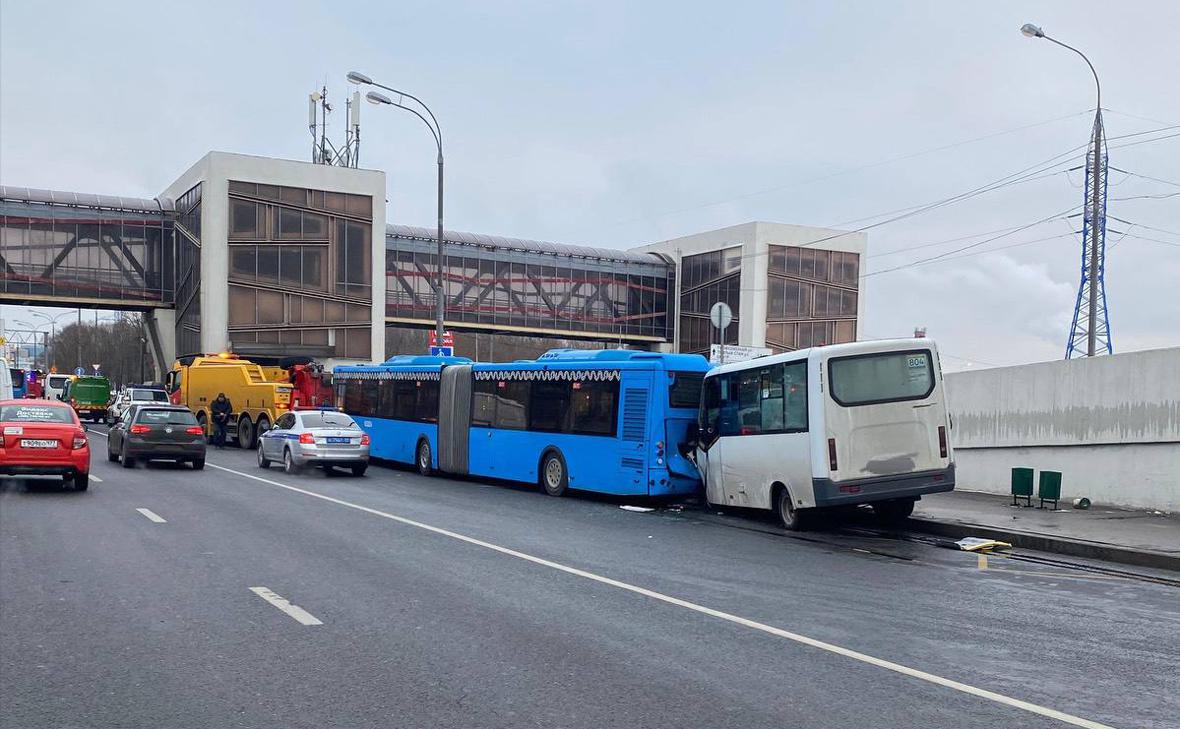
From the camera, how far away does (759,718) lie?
578 cm

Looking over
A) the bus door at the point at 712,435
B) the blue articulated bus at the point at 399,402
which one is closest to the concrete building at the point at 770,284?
the blue articulated bus at the point at 399,402

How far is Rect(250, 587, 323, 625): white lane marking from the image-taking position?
8375mm

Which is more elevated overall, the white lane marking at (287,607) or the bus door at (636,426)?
the bus door at (636,426)

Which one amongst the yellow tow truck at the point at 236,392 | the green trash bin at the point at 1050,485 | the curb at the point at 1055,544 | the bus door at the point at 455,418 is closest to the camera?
the curb at the point at 1055,544

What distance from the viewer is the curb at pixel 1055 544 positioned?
12305mm

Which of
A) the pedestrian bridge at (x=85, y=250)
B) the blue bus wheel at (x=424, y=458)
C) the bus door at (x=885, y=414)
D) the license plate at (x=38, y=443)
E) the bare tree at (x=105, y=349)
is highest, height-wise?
the pedestrian bridge at (x=85, y=250)

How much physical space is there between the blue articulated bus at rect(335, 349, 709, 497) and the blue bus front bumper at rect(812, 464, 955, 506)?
491cm

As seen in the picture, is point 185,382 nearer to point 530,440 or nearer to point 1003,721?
point 530,440

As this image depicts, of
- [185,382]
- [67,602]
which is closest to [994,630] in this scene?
[67,602]

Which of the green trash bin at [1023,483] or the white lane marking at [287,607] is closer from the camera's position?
the white lane marking at [287,607]

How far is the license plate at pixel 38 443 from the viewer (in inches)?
738

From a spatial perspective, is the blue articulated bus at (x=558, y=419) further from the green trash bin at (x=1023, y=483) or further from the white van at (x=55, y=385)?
the white van at (x=55, y=385)

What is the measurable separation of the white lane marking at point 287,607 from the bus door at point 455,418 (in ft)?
51.4

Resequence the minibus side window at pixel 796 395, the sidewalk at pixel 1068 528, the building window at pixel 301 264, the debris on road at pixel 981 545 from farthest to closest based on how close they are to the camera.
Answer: the building window at pixel 301 264 < the minibus side window at pixel 796 395 < the debris on road at pixel 981 545 < the sidewalk at pixel 1068 528
